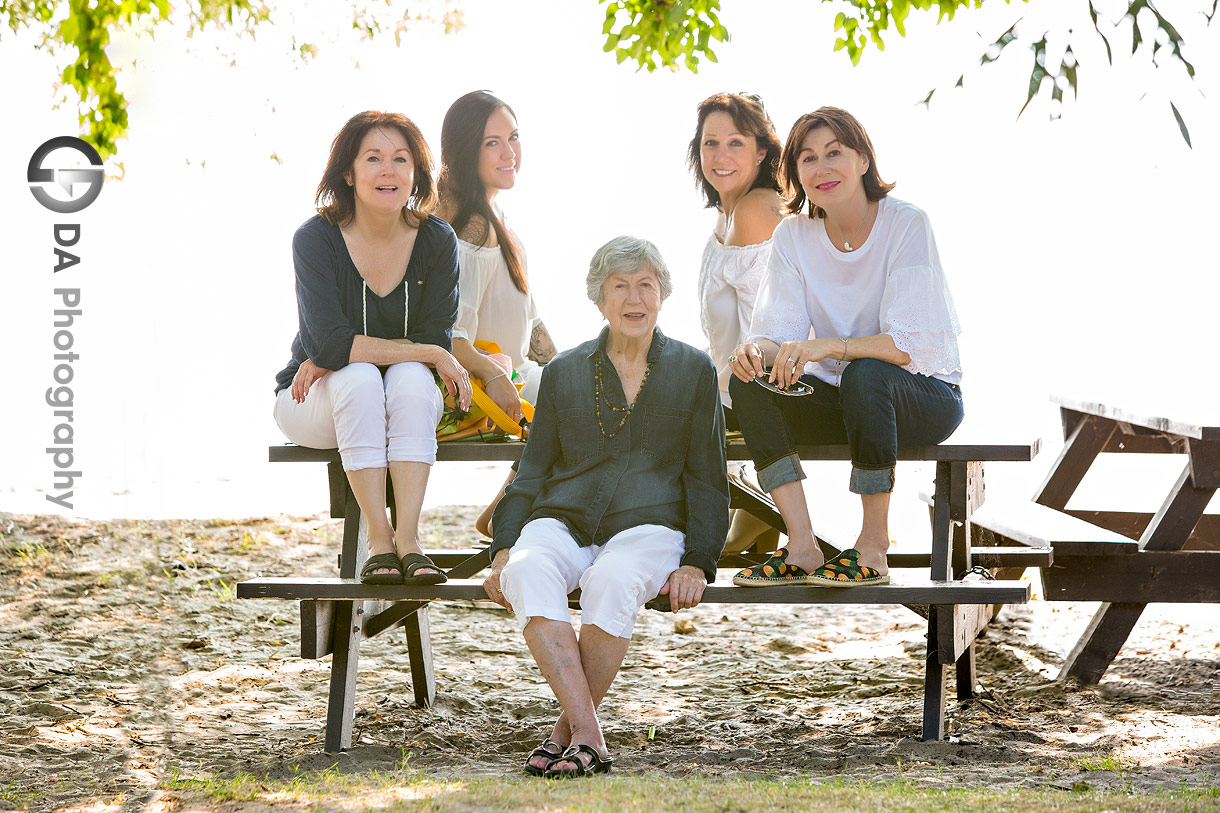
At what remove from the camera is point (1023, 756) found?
132 inches

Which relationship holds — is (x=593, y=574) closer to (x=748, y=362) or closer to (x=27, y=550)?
(x=748, y=362)

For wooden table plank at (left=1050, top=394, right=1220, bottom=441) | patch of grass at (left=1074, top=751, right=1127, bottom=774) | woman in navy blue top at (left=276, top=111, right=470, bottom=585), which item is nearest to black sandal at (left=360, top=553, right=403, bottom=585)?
woman in navy blue top at (left=276, top=111, right=470, bottom=585)

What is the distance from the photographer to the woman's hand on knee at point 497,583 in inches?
125

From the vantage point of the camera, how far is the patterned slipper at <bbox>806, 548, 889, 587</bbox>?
3.24 meters

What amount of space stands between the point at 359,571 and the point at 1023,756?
208 cm

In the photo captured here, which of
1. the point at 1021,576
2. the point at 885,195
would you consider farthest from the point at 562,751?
the point at 1021,576

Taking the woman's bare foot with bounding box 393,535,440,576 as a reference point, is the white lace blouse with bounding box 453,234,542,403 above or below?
above

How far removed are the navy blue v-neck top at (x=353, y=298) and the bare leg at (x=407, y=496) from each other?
0.38 meters

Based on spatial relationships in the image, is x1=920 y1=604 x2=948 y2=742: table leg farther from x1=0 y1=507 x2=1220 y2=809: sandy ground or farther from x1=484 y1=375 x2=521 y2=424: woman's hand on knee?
x1=484 y1=375 x2=521 y2=424: woman's hand on knee

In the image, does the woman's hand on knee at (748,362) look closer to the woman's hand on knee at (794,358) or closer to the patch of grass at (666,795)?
the woman's hand on knee at (794,358)

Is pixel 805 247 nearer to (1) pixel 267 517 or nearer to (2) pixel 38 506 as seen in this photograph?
(1) pixel 267 517

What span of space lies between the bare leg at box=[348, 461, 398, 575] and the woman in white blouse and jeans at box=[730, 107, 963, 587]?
1061 millimetres

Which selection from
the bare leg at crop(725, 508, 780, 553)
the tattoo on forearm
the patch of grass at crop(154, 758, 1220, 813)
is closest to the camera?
the patch of grass at crop(154, 758, 1220, 813)

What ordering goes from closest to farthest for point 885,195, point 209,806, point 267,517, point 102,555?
1. point 209,806
2. point 885,195
3. point 102,555
4. point 267,517
